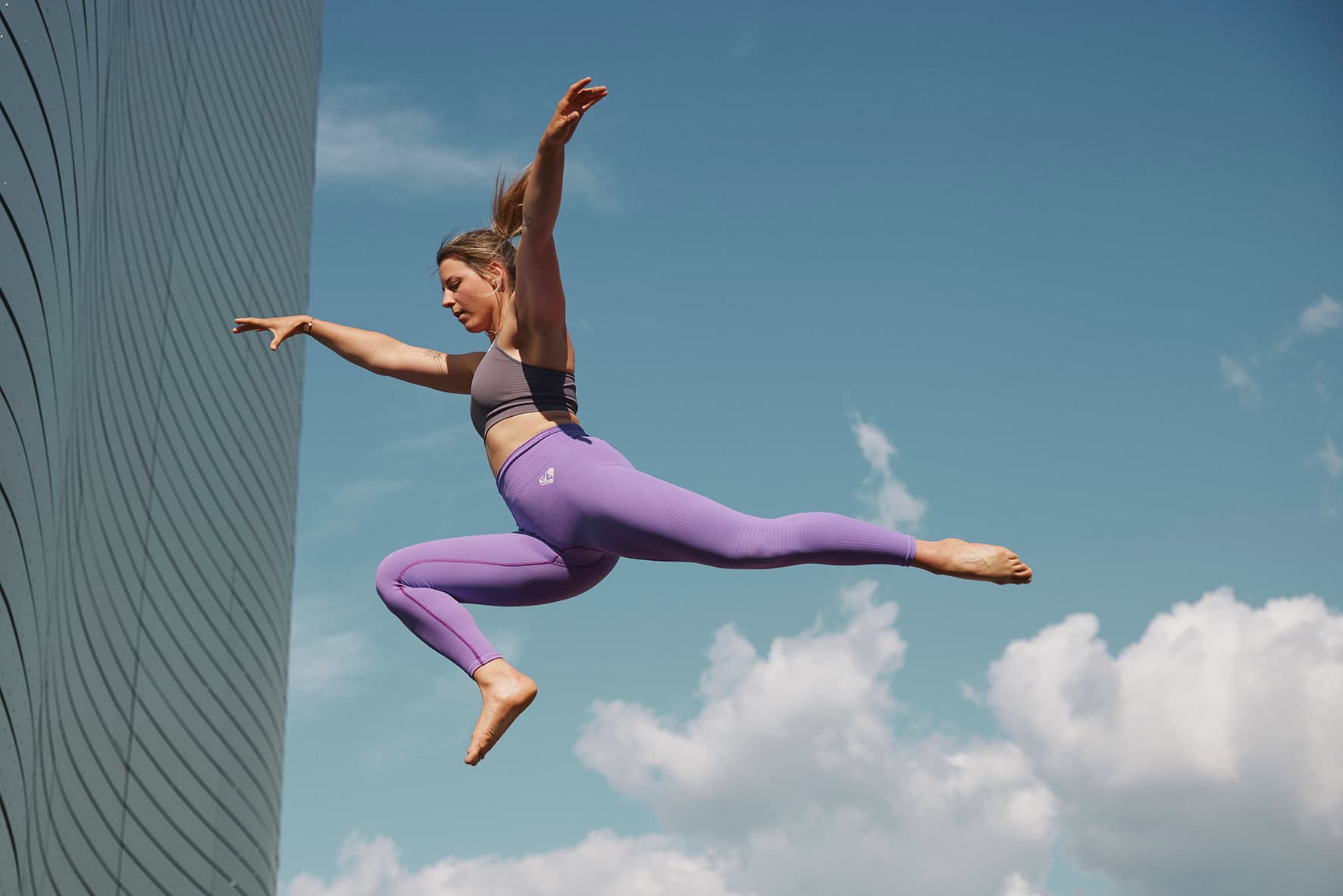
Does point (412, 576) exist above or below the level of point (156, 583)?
below

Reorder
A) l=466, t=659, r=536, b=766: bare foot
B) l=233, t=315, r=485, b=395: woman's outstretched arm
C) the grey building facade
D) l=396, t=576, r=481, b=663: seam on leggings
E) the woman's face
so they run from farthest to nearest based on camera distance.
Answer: the grey building facade, l=233, t=315, r=485, b=395: woman's outstretched arm, the woman's face, l=396, t=576, r=481, b=663: seam on leggings, l=466, t=659, r=536, b=766: bare foot

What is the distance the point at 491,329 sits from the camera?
4109mm

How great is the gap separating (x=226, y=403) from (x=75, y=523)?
9433mm

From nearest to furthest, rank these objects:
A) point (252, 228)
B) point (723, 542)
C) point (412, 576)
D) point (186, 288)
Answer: point (723, 542), point (412, 576), point (186, 288), point (252, 228)

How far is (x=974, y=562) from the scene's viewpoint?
352 centimetres

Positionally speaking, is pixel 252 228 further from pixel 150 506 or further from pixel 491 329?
pixel 491 329

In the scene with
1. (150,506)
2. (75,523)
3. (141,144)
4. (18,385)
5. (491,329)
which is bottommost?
(491,329)

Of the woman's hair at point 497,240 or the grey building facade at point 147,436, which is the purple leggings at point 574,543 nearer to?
the woman's hair at point 497,240

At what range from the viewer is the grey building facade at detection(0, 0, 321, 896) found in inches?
353

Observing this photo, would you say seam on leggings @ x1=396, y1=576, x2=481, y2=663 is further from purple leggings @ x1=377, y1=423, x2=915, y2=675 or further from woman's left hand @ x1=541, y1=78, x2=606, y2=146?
woman's left hand @ x1=541, y1=78, x2=606, y2=146

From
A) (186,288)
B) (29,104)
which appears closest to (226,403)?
(186,288)

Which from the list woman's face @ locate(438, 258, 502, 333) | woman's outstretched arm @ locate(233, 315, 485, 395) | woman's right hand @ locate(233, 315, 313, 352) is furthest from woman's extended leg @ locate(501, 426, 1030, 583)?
woman's right hand @ locate(233, 315, 313, 352)

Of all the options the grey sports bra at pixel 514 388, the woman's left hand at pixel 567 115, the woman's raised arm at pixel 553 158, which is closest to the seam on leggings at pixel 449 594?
the grey sports bra at pixel 514 388

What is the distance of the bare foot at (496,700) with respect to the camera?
334 cm
